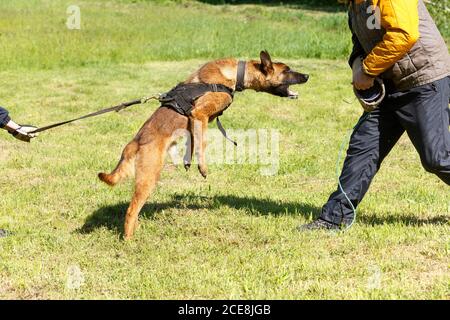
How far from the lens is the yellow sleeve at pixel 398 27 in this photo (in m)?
4.42

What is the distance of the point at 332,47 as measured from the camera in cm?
1588

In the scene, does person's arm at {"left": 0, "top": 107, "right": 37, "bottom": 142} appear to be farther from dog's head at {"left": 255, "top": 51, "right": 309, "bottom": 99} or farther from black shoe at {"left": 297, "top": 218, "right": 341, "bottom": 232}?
black shoe at {"left": 297, "top": 218, "right": 341, "bottom": 232}

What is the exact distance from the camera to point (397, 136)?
5.19 metres

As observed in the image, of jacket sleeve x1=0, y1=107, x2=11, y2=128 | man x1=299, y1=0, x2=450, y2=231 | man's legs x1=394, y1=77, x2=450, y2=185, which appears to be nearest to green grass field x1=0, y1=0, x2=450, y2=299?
man's legs x1=394, y1=77, x2=450, y2=185

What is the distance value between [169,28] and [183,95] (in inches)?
559

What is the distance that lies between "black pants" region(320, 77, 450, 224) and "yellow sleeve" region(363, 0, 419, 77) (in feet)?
1.31

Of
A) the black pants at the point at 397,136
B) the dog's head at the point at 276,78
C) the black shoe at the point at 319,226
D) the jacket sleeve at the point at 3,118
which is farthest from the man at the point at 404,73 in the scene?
the jacket sleeve at the point at 3,118

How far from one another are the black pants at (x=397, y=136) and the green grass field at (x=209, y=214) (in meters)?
0.31

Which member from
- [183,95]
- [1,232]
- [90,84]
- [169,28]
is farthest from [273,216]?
[169,28]

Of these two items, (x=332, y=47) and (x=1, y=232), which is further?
(x=332, y=47)

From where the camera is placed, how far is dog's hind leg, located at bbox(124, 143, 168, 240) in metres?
5.21
